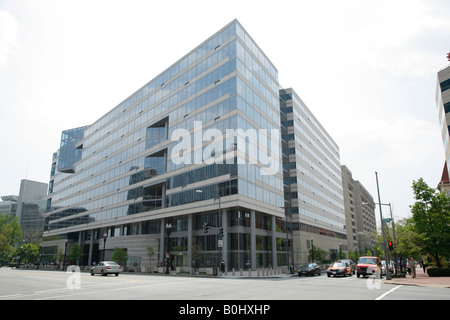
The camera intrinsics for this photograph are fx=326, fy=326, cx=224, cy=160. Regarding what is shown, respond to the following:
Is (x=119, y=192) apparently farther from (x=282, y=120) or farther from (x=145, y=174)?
(x=282, y=120)

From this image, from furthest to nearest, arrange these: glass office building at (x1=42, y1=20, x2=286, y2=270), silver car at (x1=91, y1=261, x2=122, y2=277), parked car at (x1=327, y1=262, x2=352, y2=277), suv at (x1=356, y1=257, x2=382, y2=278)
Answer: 1. glass office building at (x1=42, y1=20, x2=286, y2=270)
2. silver car at (x1=91, y1=261, x2=122, y2=277)
3. parked car at (x1=327, y1=262, x2=352, y2=277)
4. suv at (x1=356, y1=257, x2=382, y2=278)

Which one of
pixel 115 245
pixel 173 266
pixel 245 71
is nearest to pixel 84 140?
pixel 115 245

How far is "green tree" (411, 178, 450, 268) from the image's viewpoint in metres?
37.0

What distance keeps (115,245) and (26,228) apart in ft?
379

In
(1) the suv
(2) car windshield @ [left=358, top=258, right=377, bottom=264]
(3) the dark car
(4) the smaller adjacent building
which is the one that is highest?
(4) the smaller adjacent building

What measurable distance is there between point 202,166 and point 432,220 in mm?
29240

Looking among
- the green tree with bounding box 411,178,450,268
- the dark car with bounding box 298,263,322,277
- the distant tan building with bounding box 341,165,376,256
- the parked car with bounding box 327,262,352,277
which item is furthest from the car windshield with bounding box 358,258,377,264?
the distant tan building with bounding box 341,165,376,256

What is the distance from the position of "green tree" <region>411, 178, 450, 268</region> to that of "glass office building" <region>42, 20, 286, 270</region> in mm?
19447

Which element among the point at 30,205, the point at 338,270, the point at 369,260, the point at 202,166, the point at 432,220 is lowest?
the point at 338,270

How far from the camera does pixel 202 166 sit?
4591 cm

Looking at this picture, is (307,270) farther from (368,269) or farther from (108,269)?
(108,269)

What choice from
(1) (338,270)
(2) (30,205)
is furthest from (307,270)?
(2) (30,205)

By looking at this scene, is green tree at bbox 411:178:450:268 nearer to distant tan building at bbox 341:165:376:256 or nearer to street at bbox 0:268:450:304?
street at bbox 0:268:450:304
